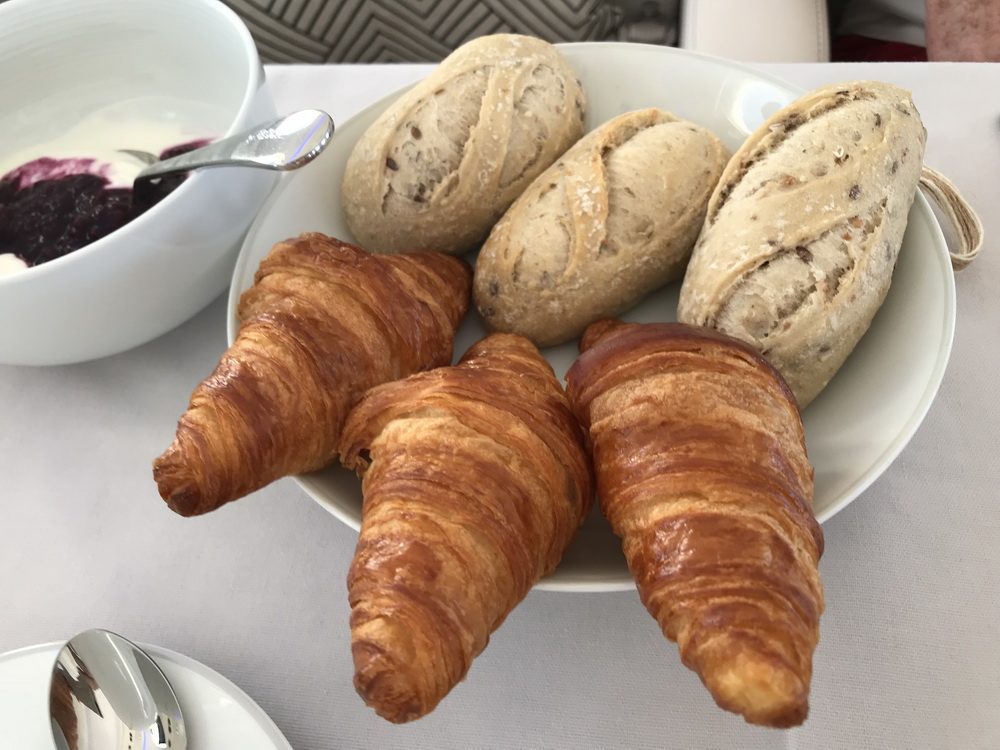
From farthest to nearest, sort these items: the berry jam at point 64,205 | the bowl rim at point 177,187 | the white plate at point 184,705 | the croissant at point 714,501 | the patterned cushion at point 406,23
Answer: the patterned cushion at point 406,23 < the berry jam at point 64,205 < the bowl rim at point 177,187 < the white plate at point 184,705 < the croissant at point 714,501

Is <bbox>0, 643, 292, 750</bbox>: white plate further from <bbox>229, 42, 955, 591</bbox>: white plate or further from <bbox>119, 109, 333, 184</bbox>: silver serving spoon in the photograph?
<bbox>119, 109, 333, 184</bbox>: silver serving spoon

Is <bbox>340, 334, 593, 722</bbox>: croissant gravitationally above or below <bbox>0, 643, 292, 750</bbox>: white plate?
above

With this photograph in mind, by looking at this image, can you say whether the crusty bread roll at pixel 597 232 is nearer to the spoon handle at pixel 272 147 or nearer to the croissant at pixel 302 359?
the croissant at pixel 302 359

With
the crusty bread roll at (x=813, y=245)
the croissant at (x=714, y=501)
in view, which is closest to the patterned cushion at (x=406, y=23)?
the crusty bread roll at (x=813, y=245)

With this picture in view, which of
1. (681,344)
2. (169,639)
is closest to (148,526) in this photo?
(169,639)

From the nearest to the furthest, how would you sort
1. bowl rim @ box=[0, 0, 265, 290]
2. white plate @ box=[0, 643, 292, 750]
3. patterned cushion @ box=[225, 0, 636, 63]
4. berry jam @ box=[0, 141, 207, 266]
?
white plate @ box=[0, 643, 292, 750] → bowl rim @ box=[0, 0, 265, 290] → berry jam @ box=[0, 141, 207, 266] → patterned cushion @ box=[225, 0, 636, 63]

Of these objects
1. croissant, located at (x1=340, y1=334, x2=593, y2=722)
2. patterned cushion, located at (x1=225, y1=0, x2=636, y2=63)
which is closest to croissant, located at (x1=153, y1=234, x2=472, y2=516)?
croissant, located at (x1=340, y1=334, x2=593, y2=722)
